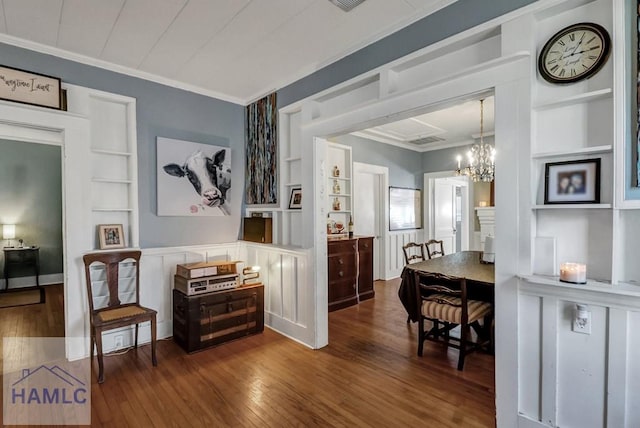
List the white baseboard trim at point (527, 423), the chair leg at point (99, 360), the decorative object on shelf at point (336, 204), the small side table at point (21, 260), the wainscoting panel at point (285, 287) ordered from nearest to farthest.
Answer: the white baseboard trim at point (527, 423)
the chair leg at point (99, 360)
the wainscoting panel at point (285, 287)
the decorative object on shelf at point (336, 204)
the small side table at point (21, 260)

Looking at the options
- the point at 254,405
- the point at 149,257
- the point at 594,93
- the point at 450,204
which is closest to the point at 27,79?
the point at 149,257

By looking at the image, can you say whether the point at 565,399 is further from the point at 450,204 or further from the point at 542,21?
the point at 450,204

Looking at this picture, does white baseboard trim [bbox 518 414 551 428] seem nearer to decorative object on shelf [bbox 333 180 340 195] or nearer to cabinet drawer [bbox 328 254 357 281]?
cabinet drawer [bbox 328 254 357 281]

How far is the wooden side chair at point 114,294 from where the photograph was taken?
2.62m

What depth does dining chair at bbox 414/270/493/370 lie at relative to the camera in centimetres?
266

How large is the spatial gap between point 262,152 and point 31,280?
5.17 meters

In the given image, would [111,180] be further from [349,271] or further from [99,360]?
[349,271]

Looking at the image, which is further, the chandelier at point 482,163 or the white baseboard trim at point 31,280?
the white baseboard trim at point 31,280

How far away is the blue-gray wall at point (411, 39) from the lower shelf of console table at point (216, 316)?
2.17m

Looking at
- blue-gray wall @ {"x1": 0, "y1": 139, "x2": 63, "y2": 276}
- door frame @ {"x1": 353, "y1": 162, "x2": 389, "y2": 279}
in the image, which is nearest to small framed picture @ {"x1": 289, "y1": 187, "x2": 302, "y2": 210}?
door frame @ {"x1": 353, "y1": 162, "x2": 389, "y2": 279}

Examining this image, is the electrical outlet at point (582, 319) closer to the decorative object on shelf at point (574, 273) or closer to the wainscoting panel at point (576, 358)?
the wainscoting panel at point (576, 358)

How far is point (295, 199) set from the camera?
11.4 feet

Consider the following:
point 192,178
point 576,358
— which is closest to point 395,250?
point 192,178

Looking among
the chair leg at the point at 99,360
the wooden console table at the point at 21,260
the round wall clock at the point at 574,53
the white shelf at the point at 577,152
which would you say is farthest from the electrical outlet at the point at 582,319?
the wooden console table at the point at 21,260
